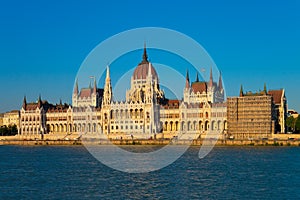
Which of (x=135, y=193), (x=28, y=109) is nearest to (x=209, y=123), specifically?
(x=28, y=109)

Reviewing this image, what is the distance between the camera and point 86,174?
1531 inches

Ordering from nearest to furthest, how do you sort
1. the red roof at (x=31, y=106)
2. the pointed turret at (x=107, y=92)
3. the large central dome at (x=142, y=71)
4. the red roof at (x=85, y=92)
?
the pointed turret at (x=107, y=92)
the large central dome at (x=142, y=71)
the red roof at (x=31, y=106)
the red roof at (x=85, y=92)

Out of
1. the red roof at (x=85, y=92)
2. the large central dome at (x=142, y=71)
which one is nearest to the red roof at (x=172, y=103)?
the large central dome at (x=142, y=71)

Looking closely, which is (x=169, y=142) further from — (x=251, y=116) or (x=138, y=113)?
(x=138, y=113)

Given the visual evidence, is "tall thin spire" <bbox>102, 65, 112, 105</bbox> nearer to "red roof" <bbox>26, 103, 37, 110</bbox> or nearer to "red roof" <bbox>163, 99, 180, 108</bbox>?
"red roof" <bbox>163, 99, 180, 108</bbox>

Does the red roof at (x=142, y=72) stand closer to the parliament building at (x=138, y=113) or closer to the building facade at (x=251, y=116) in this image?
the parliament building at (x=138, y=113)

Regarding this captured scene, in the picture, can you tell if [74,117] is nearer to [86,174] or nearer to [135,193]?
[86,174]

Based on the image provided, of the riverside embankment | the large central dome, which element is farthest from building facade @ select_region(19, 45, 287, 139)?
the riverside embankment

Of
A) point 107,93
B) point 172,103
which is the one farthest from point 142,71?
point 172,103

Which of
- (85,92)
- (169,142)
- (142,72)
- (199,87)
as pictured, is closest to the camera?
(169,142)

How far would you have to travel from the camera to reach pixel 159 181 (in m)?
34.8

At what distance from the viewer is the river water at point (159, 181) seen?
96.7 feet

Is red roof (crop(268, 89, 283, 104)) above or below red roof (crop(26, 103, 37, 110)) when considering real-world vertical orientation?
above

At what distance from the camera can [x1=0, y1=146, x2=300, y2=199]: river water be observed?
29.5 meters
